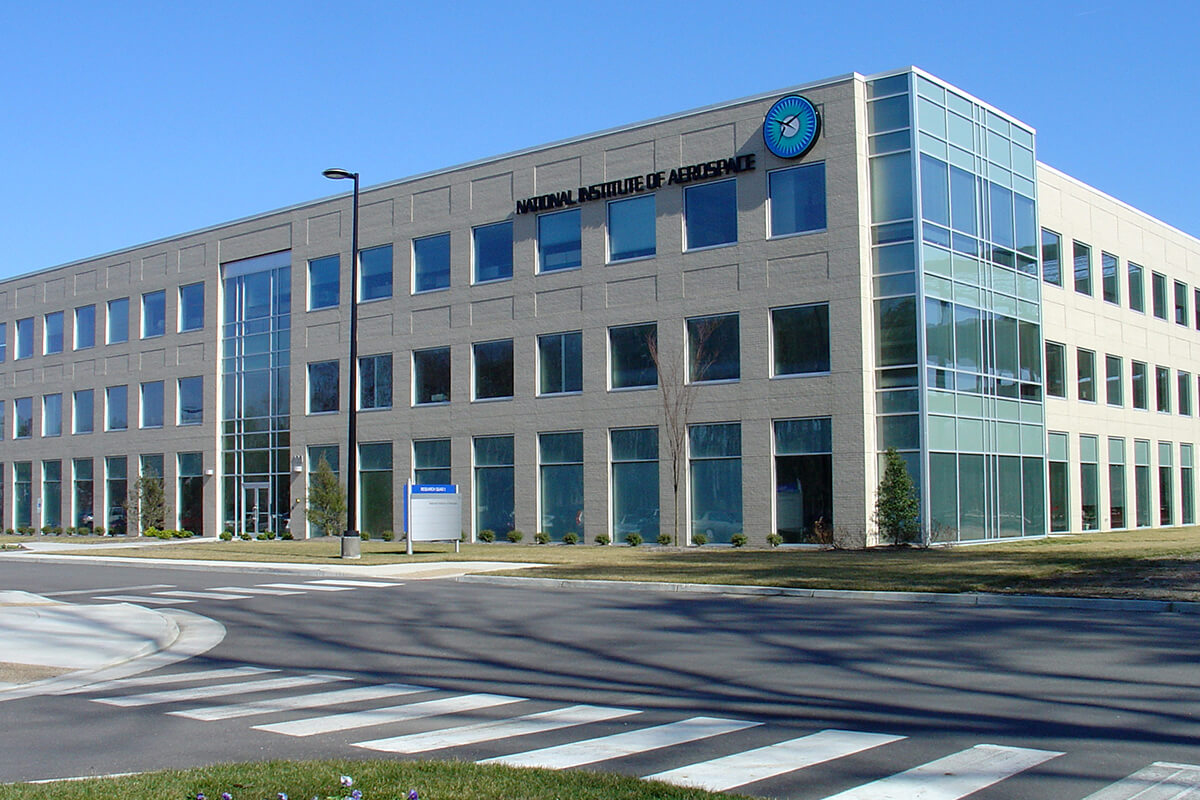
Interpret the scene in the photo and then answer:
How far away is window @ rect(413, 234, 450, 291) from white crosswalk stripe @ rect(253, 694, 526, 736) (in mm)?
30982

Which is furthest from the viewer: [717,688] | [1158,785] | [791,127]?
[791,127]

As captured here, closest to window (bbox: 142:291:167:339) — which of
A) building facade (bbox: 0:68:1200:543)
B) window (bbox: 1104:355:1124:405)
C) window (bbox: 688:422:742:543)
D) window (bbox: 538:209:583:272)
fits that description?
building facade (bbox: 0:68:1200:543)

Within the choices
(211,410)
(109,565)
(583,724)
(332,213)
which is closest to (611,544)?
(109,565)

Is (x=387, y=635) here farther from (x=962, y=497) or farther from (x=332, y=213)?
(x=332, y=213)

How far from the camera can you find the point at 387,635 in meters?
14.8

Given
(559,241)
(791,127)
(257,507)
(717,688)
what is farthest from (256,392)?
(717,688)

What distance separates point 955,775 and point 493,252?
3316cm

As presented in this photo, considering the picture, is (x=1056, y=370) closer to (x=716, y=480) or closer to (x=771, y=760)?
(x=716, y=480)

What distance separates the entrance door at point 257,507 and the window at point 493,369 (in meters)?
11.8

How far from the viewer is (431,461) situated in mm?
40469

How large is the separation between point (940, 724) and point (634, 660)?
4.29 m

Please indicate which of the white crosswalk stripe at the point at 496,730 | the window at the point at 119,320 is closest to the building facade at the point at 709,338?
the window at the point at 119,320

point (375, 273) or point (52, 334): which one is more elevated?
point (375, 273)

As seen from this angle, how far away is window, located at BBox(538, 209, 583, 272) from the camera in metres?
36.8
